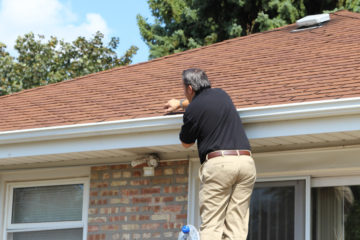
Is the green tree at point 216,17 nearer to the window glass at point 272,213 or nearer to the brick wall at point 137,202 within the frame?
the brick wall at point 137,202

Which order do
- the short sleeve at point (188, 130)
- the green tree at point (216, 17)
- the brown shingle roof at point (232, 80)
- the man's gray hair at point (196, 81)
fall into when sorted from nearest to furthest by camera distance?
the short sleeve at point (188, 130) < the man's gray hair at point (196, 81) < the brown shingle roof at point (232, 80) < the green tree at point (216, 17)

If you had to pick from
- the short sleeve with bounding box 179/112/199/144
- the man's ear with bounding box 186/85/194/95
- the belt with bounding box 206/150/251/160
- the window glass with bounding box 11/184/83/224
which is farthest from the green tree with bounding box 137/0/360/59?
the belt with bounding box 206/150/251/160

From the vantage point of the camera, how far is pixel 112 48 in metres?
21.6

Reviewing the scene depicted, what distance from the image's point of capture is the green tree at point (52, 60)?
2048 cm

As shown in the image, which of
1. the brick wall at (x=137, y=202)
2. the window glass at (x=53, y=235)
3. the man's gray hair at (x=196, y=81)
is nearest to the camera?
the man's gray hair at (x=196, y=81)

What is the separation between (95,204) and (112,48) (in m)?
14.1

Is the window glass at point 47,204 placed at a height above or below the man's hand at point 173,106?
below

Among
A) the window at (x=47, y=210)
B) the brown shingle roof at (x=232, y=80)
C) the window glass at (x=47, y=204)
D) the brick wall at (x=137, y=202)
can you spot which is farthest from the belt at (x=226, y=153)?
the window glass at (x=47, y=204)

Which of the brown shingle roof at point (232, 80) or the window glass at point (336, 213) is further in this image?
the brown shingle roof at point (232, 80)

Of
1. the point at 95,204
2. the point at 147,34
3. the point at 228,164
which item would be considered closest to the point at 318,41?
the point at 95,204

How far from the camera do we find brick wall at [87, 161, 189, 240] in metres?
7.38

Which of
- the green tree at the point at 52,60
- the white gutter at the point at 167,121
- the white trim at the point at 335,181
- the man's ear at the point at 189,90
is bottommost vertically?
the white trim at the point at 335,181

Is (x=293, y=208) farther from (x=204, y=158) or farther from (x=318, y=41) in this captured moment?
(x=318, y=41)

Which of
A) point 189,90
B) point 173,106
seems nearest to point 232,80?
point 173,106
